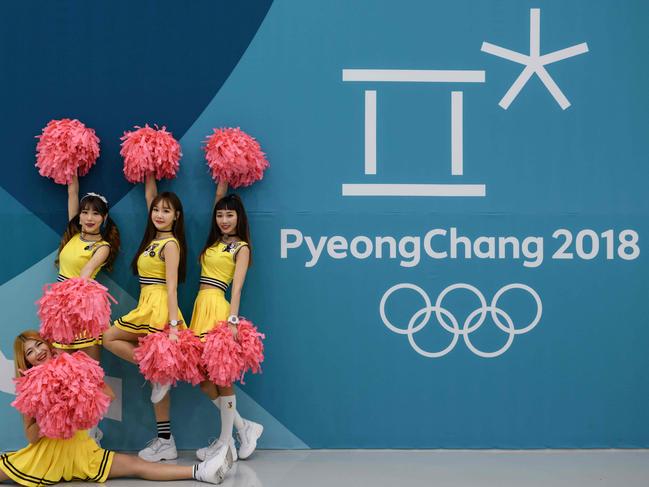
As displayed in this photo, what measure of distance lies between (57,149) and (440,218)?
2.36 metres

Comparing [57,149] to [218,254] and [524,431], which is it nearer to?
[218,254]

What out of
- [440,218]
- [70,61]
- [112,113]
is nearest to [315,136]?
[440,218]

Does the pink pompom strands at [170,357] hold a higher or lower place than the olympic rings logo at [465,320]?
lower

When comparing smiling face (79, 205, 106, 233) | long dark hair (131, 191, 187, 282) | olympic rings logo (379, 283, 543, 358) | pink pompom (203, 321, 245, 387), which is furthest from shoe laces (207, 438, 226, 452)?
smiling face (79, 205, 106, 233)

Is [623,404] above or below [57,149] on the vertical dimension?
below

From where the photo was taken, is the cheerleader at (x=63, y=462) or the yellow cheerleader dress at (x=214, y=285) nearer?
the cheerleader at (x=63, y=462)

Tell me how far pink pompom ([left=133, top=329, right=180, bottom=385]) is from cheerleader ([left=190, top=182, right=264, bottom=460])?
24 cm

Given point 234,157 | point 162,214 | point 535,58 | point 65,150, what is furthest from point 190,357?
point 535,58

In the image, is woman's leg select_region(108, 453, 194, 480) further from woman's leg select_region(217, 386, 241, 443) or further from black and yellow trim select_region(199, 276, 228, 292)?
black and yellow trim select_region(199, 276, 228, 292)

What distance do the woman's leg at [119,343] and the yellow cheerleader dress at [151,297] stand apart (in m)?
0.03

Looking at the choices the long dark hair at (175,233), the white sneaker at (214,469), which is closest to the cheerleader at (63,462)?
the white sneaker at (214,469)

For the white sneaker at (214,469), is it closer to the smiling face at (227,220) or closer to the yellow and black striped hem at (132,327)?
the yellow and black striped hem at (132,327)

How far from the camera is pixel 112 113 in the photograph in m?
4.96

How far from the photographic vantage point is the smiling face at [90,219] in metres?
4.72
